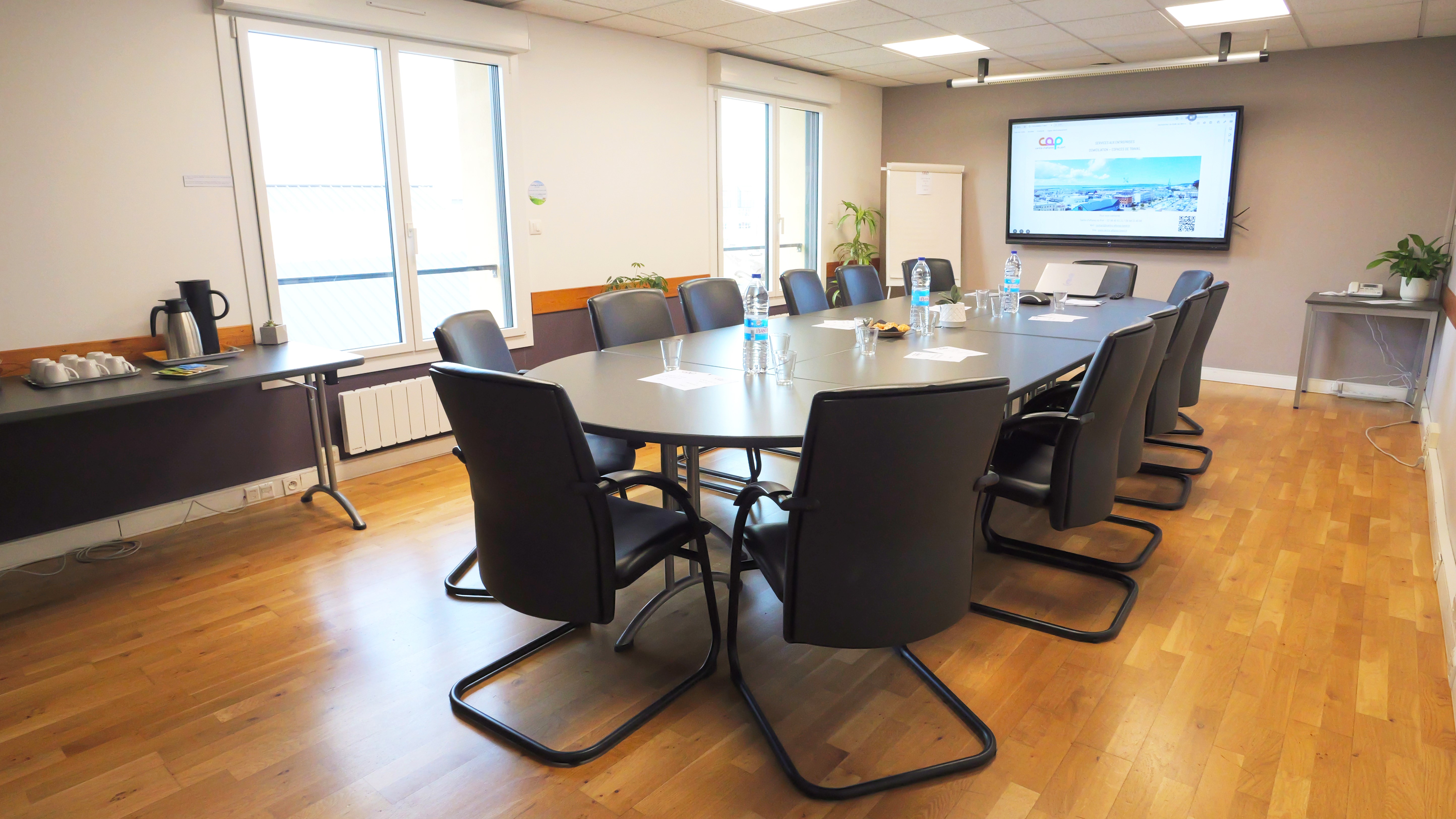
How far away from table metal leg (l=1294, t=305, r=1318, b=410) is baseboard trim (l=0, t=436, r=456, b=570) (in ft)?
18.9

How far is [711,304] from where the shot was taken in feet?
14.5

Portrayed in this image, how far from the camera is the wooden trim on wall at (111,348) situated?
3332mm

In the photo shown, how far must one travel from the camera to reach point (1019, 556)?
3375 mm

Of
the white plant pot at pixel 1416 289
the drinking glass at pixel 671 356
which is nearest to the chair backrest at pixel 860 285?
the drinking glass at pixel 671 356

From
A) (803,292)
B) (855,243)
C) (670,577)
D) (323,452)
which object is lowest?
(670,577)

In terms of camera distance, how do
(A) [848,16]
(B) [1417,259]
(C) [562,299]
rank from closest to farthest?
1. (A) [848,16]
2. (C) [562,299]
3. (B) [1417,259]

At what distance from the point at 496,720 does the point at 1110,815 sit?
1553mm

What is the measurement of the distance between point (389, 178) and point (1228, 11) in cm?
500

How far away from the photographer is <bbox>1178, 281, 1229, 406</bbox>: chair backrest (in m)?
4.06

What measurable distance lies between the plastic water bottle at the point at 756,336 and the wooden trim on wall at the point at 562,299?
7.18 ft

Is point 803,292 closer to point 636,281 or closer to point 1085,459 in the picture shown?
point 636,281

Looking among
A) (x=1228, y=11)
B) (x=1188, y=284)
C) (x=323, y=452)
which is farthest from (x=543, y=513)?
(x=1228, y=11)

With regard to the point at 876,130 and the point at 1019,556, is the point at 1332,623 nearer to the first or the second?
the point at 1019,556

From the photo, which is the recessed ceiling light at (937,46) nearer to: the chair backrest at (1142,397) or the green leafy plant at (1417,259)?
the green leafy plant at (1417,259)
